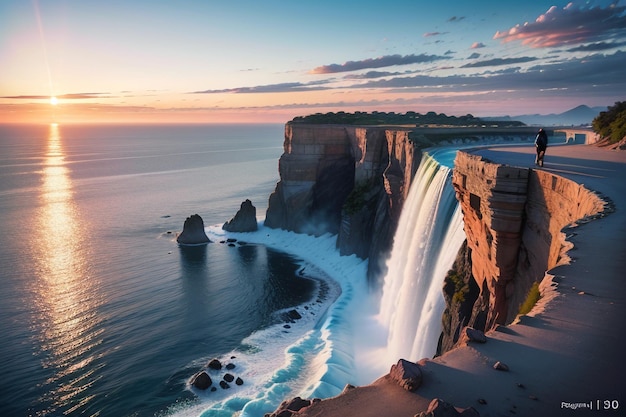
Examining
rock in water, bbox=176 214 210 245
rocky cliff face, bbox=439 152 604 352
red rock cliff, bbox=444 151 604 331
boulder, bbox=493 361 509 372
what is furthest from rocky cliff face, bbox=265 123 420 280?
boulder, bbox=493 361 509 372

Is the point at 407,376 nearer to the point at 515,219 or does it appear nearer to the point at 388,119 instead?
the point at 515,219

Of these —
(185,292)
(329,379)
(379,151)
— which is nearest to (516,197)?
(329,379)

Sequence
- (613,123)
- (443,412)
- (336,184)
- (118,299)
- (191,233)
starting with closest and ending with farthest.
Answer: (443,412) → (613,123) → (118,299) → (191,233) → (336,184)

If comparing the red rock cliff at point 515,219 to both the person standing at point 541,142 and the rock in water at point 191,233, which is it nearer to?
the person standing at point 541,142

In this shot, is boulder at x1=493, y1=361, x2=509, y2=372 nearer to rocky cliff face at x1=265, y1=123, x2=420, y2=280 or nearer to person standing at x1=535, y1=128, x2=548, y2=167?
person standing at x1=535, y1=128, x2=548, y2=167

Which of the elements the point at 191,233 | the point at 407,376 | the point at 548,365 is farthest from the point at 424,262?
the point at 191,233

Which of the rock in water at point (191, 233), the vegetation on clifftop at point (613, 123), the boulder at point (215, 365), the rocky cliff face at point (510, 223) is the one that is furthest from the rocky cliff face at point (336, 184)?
the rocky cliff face at point (510, 223)

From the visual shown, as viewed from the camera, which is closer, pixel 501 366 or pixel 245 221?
pixel 501 366

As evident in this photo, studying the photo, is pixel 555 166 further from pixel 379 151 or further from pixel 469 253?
pixel 379 151
